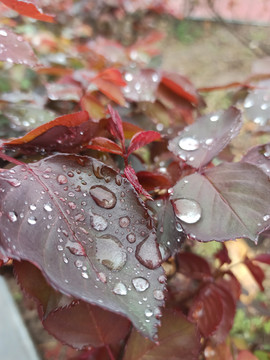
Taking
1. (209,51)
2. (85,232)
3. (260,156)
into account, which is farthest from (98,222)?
(209,51)

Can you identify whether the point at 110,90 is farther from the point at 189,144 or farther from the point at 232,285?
the point at 232,285

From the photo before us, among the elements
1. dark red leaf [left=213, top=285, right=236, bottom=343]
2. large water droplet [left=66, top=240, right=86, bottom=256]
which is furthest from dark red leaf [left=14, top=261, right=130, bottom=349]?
dark red leaf [left=213, top=285, right=236, bottom=343]

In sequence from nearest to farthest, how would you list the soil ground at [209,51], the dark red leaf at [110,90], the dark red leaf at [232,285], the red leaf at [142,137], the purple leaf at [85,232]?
1. the purple leaf at [85,232]
2. the red leaf at [142,137]
3. the dark red leaf at [110,90]
4. the dark red leaf at [232,285]
5. the soil ground at [209,51]

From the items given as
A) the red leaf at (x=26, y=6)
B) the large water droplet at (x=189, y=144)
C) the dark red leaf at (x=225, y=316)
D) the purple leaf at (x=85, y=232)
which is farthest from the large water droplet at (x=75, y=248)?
the dark red leaf at (x=225, y=316)

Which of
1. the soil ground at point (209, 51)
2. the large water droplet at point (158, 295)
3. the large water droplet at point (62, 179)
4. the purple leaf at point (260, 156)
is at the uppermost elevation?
the purple leaf at point (260, 156)

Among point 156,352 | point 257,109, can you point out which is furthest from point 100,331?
point 257,109

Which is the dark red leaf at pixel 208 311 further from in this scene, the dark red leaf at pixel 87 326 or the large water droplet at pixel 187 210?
the large water droplet at pixel 187 210
